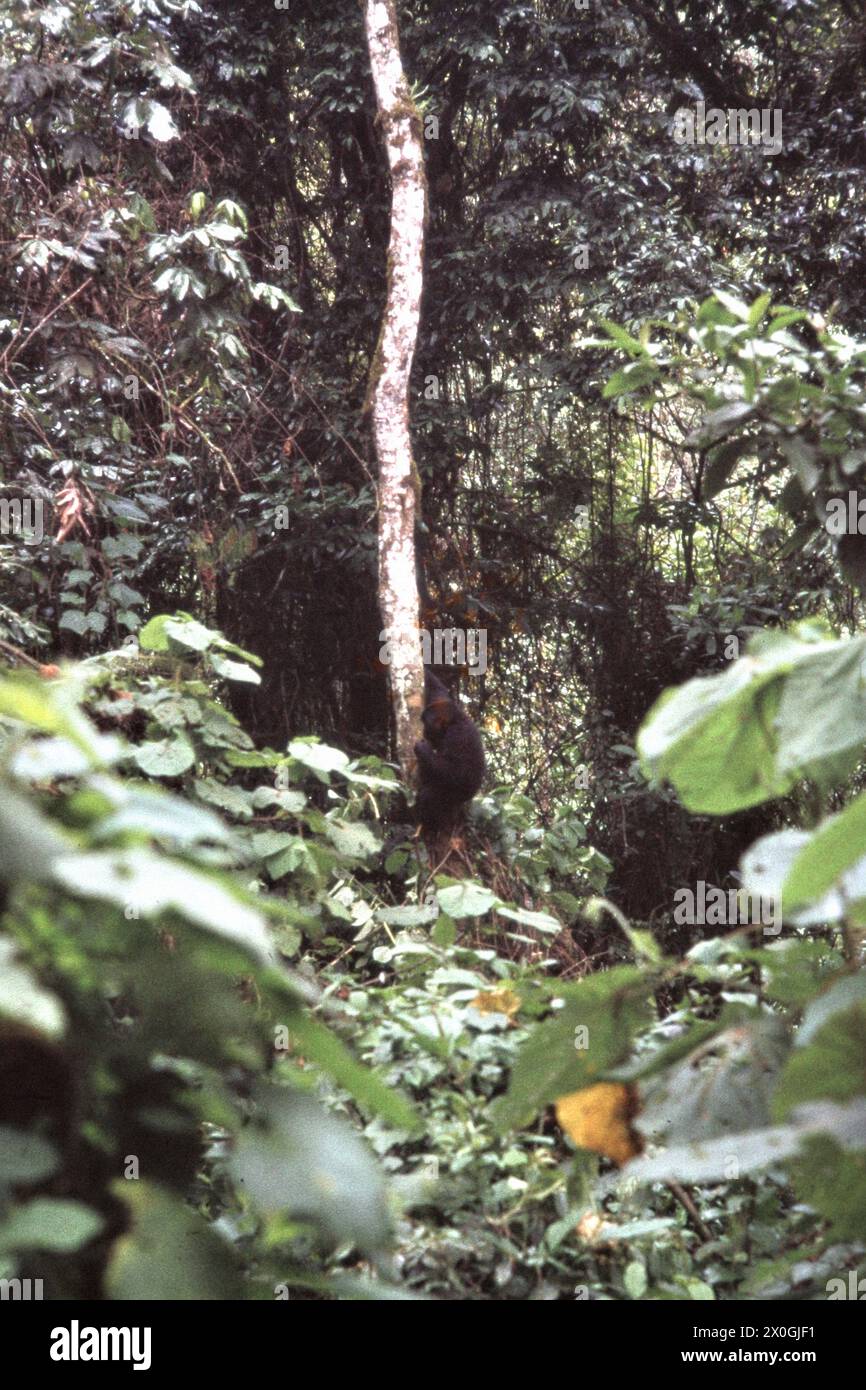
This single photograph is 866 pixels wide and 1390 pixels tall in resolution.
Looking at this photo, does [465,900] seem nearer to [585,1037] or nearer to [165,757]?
[165,757]

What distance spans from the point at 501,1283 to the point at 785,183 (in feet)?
20.3

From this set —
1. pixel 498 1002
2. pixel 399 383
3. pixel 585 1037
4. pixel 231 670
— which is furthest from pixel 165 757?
pixel 399 383

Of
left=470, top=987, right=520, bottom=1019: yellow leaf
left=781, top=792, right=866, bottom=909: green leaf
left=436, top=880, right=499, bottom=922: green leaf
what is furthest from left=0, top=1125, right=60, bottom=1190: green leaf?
left=436, top=880, right=499, bottom=922: green leaf

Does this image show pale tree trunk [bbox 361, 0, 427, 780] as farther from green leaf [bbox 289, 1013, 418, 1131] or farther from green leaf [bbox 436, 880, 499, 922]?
green leaf [bbox 289, 1013, 418, 1131]

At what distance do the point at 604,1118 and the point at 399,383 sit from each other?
3.81m

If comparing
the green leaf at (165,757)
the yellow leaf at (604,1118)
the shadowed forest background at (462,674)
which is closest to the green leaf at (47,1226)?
the shadowed forest background at (462,674)

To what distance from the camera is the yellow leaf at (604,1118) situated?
1229 millimetres

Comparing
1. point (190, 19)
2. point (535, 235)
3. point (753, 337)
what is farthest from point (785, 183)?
point (753, 337)

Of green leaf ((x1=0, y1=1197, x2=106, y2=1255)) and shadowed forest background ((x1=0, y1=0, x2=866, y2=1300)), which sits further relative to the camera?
shadowed forest background ((x1=0, y1=0, x2=866, y2=1300))

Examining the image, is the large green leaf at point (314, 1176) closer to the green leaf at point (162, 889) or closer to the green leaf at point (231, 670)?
the green leaf at point (162, 889)

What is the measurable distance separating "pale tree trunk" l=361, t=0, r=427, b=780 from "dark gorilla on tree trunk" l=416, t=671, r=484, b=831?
0.08 metres

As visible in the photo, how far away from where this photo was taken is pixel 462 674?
22.5 feet

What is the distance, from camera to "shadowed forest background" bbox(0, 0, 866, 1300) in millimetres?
771

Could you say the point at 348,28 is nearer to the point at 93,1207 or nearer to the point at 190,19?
the point at 190,19
